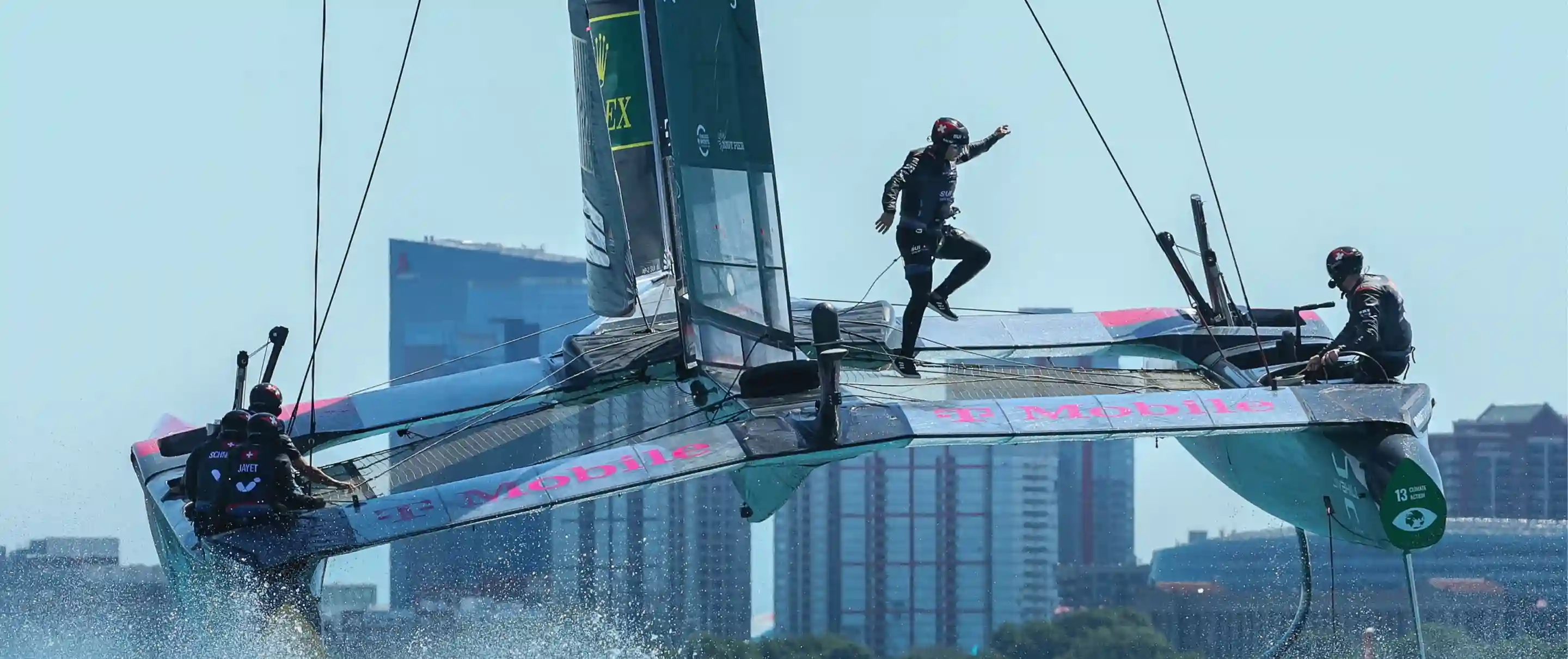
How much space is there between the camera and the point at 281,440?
7.09m

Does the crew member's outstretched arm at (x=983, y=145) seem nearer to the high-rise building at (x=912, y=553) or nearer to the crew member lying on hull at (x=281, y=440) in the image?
the crew member lying on hull at (x=281, y=440)

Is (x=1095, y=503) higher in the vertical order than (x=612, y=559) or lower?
lower

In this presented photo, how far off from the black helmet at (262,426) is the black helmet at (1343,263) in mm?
3509

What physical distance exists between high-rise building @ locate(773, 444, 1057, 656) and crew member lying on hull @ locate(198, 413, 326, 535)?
972 cm

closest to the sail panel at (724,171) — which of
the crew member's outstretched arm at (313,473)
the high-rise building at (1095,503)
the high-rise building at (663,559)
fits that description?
the crew member's outstretched arm at (313,473)

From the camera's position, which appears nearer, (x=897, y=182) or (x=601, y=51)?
(x=897, y=182)

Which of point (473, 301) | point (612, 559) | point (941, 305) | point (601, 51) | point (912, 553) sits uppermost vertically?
point (601, 51)

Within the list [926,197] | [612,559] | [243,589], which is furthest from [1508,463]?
[243,589]

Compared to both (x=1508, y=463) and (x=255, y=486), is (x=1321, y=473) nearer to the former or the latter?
(x=255, y=486)

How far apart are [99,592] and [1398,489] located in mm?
5485

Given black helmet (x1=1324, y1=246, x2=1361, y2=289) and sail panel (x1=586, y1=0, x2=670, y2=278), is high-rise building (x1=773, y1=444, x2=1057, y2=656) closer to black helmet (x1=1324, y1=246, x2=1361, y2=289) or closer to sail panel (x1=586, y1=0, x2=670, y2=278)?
sail panel (x1=586, y1=0, x2=670, y2=278)

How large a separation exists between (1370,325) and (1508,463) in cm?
1237

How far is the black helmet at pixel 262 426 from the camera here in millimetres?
7055

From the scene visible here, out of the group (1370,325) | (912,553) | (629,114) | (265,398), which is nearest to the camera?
(265,398)
